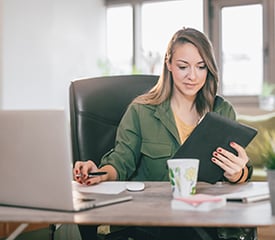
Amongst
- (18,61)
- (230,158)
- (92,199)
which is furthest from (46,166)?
(18,61)

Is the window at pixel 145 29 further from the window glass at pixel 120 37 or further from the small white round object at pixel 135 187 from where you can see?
the small white round object at pixel 135 187

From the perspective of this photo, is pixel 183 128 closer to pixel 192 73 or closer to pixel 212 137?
pixel 192 73

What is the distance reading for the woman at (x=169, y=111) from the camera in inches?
59.9

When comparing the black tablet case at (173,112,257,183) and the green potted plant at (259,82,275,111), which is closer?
the black tablet case at (173,112,257,183)

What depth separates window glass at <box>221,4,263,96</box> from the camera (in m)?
4.46

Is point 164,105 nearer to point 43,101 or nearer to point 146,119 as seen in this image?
point 146,119

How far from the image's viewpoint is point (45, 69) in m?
4.03

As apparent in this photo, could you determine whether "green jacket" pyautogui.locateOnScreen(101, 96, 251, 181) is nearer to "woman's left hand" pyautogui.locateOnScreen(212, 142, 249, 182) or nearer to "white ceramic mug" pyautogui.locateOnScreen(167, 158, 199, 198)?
"woman's left hand" pyautogui.locateOnScreen(212, 142, 249, 182)

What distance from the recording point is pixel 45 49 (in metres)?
4.03

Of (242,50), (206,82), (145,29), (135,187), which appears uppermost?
(145,29)

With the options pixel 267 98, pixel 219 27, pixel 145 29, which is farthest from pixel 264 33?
pixel 145 29

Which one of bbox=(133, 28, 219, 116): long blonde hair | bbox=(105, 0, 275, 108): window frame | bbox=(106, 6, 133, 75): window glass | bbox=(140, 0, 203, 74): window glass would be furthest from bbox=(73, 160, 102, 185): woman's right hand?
bbox=(106, 6, 133, 75): window glass

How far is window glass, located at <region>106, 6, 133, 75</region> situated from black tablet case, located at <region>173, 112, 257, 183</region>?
12.6 feet

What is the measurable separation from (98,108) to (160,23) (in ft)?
11.0
